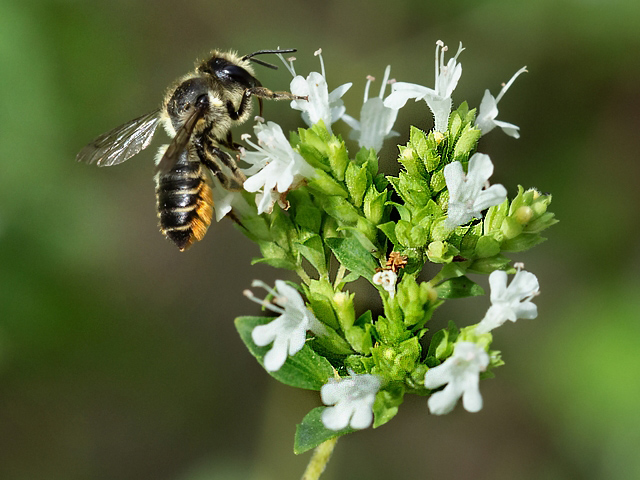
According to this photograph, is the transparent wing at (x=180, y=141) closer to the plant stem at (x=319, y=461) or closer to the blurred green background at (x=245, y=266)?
the plant stem at (x=319, y=461)

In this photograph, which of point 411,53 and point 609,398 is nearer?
point 609,398

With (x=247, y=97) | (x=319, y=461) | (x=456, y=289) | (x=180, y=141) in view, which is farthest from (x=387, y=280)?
(x=247, y=97)

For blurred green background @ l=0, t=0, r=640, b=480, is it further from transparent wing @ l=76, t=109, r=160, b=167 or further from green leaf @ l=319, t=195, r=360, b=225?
green leaf @ l=319, t=195, r=360, b=225

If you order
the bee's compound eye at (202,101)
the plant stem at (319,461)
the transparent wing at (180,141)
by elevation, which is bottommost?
the plant stem at (319,461)

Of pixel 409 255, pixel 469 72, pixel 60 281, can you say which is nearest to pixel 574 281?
pixel 469 72

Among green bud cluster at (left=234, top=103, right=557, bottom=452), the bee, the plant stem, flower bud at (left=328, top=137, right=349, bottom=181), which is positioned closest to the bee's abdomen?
the bee

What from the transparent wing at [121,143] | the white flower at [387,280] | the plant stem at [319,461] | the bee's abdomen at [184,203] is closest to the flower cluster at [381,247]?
the white flower at [387,280]

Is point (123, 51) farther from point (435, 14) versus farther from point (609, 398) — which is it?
point (609, 398)
